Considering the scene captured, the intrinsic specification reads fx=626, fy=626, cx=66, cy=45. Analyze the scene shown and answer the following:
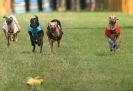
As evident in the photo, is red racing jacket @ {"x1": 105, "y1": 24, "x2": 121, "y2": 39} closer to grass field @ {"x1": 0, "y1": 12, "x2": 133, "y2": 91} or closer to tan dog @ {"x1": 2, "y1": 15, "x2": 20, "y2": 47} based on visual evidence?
grass field @ {"x1": 0, "y1": 12, "x2": 133, "y2": 91}

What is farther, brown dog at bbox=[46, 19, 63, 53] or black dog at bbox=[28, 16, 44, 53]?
brown dog at bbox=[46, 19, 63, 53]

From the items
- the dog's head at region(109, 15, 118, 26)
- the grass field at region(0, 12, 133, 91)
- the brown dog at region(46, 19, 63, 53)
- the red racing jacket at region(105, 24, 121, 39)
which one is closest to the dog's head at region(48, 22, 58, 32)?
the brown dog at region(46, 19, 63, 53)

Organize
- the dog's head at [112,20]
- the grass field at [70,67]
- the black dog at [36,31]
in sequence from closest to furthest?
the grass field at [70,67], the dog's head at [112,20], the black dog at [36,31]

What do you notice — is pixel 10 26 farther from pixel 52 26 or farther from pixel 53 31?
pixel 52 26

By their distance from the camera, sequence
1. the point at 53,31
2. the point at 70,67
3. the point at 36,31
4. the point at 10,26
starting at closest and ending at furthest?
the point at 70,67 → the point at 36,31 → the point at 53,31 → the point at 10,26

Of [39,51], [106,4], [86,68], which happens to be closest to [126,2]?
[106,4]

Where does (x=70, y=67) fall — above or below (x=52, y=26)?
below

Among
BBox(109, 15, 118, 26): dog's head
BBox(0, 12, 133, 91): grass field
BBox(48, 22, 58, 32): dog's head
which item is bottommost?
BBox(0, 12, 133, 91): grass field

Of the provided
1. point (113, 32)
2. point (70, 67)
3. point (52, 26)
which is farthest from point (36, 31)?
point (70, 67)

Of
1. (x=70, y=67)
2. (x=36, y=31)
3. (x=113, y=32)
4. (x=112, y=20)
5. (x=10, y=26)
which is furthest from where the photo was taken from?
(x=10, y=26)

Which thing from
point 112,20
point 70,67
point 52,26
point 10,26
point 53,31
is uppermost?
point 112,20

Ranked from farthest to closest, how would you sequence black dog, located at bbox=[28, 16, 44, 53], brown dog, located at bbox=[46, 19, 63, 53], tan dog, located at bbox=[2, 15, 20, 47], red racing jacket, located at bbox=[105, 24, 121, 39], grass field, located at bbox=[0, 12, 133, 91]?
tan dog, located at bbox=[2, 15, 20, 47]
brown dog, located at bbox=[46, 19, 63, 53]
black dog, located at bbox=[28, 16, 44, 53]
red racing jacket, located at bbox=[105, 24, 121, 39]
grass field, located at bbox=[0, 12, 133, 91]

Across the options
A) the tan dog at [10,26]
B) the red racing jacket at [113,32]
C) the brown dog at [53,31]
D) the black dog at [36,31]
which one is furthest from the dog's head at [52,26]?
the tan dog at [10,26]

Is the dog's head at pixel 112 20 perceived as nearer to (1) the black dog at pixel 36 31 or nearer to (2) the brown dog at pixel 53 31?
(2) the brown dog at pixel 53 31
